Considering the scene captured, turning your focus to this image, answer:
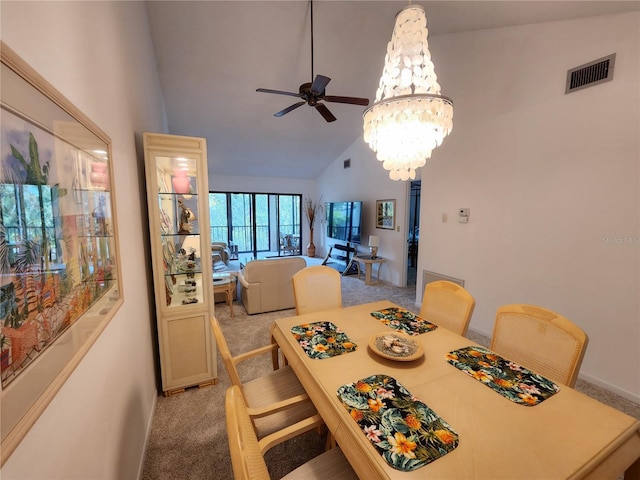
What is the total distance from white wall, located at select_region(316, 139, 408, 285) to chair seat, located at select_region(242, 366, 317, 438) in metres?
3.87

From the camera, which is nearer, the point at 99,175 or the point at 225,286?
the point at 99,175

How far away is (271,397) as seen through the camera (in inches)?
60.8

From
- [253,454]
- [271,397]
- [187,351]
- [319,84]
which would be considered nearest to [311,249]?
[319,84]

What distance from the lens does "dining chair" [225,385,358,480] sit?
2.38ft

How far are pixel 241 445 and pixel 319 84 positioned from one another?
9.70 feet

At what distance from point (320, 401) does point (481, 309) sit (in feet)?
9.44

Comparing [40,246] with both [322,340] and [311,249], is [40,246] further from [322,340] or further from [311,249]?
[311,249]

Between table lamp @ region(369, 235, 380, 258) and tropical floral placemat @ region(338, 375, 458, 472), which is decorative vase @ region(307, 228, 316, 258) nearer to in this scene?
table lamp @ region(369, 235, 380, 258)

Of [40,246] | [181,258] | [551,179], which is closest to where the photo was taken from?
[40,246]

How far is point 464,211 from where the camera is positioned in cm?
333

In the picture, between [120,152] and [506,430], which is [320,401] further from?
[120,152]

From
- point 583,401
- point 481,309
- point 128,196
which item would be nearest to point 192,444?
point 128,196

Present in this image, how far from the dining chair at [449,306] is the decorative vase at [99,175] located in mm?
2032

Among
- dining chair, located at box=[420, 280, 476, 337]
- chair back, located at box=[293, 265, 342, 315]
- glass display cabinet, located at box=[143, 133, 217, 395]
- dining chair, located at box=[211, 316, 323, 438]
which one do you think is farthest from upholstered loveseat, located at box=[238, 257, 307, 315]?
dining chair, located at box=[420, 280, 476, 337]
